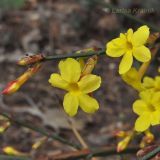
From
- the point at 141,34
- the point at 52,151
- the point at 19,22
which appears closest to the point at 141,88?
the point at 141,34

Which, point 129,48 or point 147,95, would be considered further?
point 147,95

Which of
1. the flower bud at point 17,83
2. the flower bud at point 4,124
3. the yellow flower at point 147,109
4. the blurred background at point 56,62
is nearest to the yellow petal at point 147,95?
the yellow flower at point 147,109

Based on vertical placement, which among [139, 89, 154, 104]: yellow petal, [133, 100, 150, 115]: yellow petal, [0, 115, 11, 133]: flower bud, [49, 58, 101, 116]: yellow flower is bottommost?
[133, 100, 150, 115]: yellow petal

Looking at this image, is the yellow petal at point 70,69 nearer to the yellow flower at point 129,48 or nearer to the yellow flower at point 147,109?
the yellow flower at point 129,48

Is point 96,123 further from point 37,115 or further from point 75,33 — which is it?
point 75,33

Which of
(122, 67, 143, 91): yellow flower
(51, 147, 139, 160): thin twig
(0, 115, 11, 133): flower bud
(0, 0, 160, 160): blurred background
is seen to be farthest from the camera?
(0, 0, 160, 160): blurred background

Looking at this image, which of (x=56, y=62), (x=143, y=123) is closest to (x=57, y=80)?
(x=143, y=123)

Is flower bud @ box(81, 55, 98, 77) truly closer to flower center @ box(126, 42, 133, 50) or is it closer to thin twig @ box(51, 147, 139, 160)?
flower center @ box(126, 42, 133, 50)

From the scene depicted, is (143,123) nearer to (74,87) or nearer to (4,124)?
(74,87)

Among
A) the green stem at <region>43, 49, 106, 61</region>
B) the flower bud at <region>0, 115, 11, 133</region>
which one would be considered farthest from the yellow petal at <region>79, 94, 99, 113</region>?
the flower bud at <region>0, 115, 11, 133</region>
